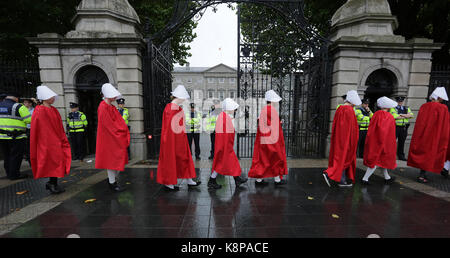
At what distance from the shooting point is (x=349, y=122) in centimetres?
480

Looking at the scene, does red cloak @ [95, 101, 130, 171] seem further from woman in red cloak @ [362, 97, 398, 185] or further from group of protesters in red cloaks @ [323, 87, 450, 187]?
woman in red cloak @ [362, 97, 398, 185]

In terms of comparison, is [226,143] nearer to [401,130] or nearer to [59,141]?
[59,141]

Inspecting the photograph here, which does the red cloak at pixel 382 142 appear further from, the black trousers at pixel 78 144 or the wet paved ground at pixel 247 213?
the black trousers at pixel 78 144

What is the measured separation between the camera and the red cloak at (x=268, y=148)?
189 inches

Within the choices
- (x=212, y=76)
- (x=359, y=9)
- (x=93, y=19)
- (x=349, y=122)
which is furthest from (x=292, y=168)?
(x=212, y=76)

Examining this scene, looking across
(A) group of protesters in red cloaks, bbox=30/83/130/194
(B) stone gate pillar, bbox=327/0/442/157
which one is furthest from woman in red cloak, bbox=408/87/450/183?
(A) group of protesters in red cloaks, bbox=30/83/130/194

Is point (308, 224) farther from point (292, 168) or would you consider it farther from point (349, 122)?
point (292, 168)

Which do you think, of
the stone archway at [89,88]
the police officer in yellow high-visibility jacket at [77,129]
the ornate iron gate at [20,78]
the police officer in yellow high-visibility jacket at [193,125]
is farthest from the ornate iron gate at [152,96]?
the ornate iron gate at [20,78]

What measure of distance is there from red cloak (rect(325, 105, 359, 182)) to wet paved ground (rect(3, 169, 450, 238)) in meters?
0.46

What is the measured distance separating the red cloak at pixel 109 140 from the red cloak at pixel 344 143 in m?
4.65

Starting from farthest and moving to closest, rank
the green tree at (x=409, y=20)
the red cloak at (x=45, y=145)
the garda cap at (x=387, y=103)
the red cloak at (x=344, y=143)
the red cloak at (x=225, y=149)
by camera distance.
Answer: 1. the green tree at (x=409, y=20)
2. the garda cap at (x=387, y=103)
3. the red cloak at (x=344, y=143)
4. the red cloak at (x=225, y=149)
5. the red cloak at (x=45, y=145)
